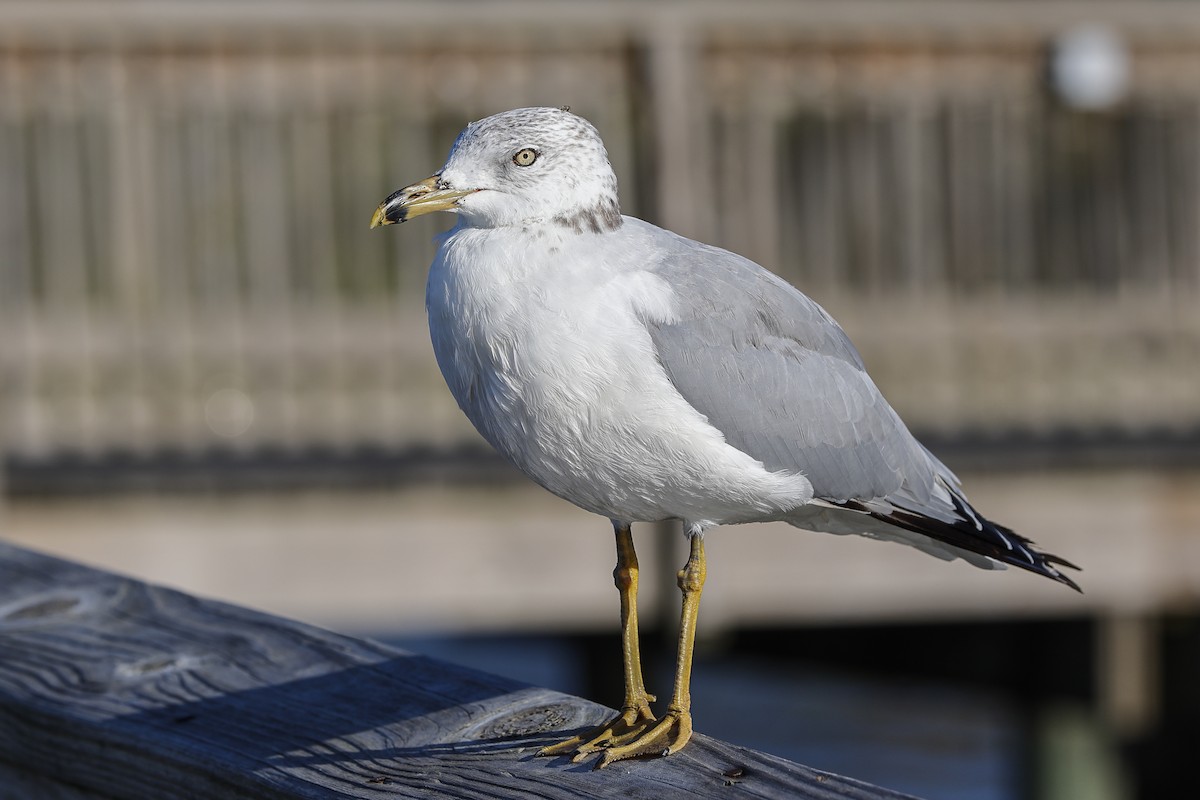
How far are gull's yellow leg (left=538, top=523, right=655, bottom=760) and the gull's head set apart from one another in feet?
1.58

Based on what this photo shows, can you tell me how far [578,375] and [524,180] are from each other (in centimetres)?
35

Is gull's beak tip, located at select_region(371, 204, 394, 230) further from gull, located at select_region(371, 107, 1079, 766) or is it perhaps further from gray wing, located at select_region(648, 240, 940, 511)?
gray wing, located at select_region(648, 240, 940, 511)

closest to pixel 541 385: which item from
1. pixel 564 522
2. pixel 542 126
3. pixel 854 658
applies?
pixel 542 126

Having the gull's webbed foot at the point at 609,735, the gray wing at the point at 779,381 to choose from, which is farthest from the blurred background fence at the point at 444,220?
the gull's webbed foot at the point at 609,735

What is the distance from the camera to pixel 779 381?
101 inches

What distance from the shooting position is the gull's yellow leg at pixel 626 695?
2.09 m

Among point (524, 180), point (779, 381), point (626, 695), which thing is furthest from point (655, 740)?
point (524, 180)

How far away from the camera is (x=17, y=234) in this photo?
6.26 meters

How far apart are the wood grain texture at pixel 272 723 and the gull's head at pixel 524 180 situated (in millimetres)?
649

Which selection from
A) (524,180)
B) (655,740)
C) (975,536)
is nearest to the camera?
(655,740)

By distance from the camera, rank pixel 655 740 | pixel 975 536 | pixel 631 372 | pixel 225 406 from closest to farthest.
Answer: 1. pixel 655 740
2. pixel 631 372
3. pixel 975 536
4. pixel 225 406

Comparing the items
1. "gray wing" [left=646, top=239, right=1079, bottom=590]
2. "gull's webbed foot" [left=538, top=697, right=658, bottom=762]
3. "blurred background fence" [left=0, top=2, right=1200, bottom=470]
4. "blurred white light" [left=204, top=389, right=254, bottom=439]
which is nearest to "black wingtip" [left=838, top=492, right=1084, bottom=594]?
"gray wing" [left=646, top=239, right=1079, bottom=590]

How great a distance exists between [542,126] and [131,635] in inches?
39.3

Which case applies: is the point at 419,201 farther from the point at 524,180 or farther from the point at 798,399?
the point at 798,399
